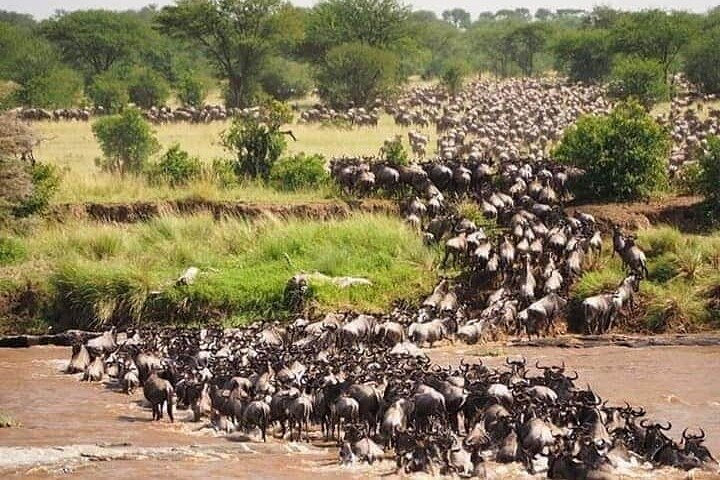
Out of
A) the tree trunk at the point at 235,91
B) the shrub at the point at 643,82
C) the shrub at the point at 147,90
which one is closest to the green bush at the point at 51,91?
the shrub at the point at 147,90

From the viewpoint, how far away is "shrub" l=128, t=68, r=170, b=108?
192ft

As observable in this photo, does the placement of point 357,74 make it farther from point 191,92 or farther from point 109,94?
point 109,94

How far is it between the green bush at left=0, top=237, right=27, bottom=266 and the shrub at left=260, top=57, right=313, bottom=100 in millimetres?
41819

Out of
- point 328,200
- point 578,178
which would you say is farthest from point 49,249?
point 578,178

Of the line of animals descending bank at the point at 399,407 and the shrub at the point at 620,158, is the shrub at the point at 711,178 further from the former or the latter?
the line of animals descending bank at the point at 399,407

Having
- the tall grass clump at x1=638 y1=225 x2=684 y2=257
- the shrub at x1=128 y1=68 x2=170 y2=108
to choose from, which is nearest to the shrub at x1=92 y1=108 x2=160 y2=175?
the tall grass clump at x1=638 y1=225 x2=684 y2=257

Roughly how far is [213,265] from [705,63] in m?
45.0

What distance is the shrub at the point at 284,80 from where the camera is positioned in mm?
64000

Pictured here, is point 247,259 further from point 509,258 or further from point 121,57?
point 121,57

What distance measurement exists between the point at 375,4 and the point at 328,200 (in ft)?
156

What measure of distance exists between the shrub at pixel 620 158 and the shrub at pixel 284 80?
4005 centimetres

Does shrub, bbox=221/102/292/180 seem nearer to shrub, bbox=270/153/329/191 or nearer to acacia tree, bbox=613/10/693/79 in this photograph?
shrub, bbox=270/153/329/191

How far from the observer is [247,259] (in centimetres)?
2123

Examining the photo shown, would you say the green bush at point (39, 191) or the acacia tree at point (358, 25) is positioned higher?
the acacia tree at point (358, 25)
